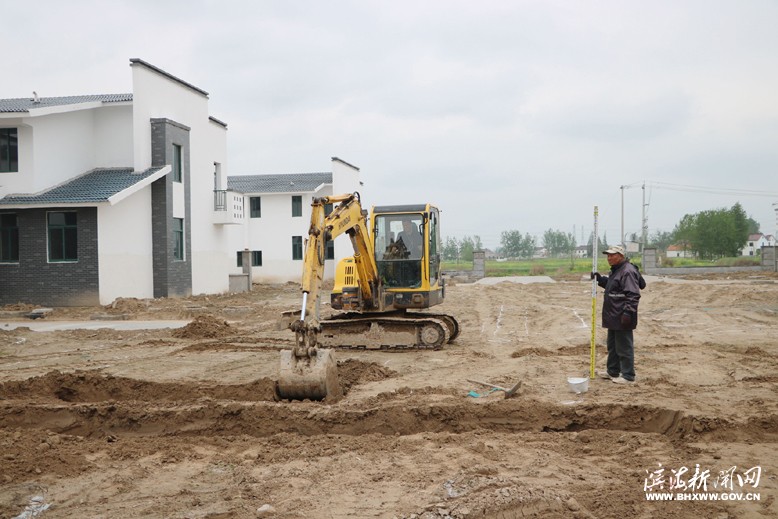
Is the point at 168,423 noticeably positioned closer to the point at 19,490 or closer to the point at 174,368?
the point at 19,490

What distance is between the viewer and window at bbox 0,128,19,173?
23.1 m

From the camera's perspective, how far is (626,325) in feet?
30.9

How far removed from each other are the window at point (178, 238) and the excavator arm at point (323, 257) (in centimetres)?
1512

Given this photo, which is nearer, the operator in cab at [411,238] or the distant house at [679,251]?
the operator in cab at [411,238]

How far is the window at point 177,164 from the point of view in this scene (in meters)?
27.2

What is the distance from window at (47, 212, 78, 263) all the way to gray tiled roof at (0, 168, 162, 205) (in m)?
0.70

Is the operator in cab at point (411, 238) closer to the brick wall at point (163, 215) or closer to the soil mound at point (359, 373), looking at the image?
the soil mound at point (359, 373)

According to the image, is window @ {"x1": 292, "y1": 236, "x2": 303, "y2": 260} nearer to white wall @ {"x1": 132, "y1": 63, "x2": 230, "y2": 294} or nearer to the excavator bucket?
white wall @ {"x1": 132, "y1": 63, "x2": 230, "y2": 294}

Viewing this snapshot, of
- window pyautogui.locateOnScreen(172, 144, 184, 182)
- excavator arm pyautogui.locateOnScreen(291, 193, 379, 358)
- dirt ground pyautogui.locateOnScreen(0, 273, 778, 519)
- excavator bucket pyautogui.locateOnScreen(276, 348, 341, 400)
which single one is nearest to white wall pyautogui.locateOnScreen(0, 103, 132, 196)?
window pyautogui.locateOnScreen(172, 144, 184, 182)

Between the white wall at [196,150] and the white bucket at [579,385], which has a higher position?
the white wall at [196,150]

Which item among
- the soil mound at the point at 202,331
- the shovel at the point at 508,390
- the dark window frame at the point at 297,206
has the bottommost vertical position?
the soil mound at the point at 202,331

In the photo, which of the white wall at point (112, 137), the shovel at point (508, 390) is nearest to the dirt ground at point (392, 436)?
the shovel at point (508, 390)

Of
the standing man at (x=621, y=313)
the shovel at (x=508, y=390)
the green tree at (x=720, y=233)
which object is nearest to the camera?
the shovel at (x=508, y=390)

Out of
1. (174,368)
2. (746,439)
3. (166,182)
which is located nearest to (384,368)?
(174,368)
